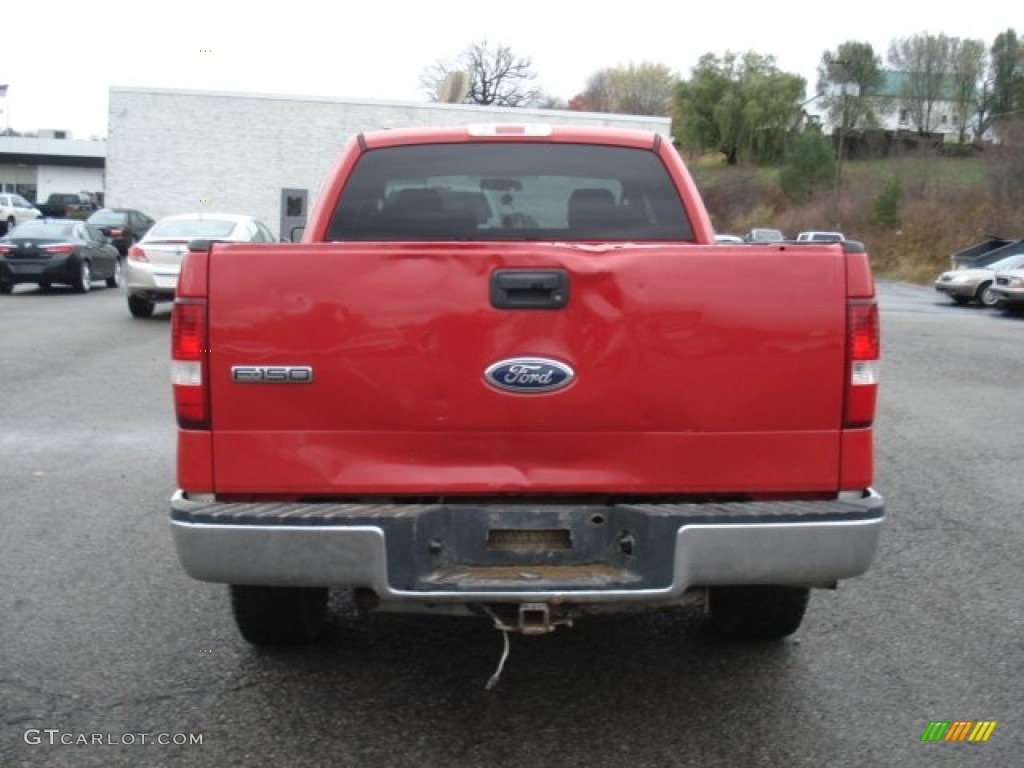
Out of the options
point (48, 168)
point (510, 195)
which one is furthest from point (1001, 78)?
point (510, 195)

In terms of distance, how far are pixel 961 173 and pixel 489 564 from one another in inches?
2452

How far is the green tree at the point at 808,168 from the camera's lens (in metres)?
67.6

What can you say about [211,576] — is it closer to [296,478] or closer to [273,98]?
[296,478]

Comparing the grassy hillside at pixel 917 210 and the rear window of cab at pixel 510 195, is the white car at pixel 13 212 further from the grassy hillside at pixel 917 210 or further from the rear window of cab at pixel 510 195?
the rear window of cab at pixel 510 195

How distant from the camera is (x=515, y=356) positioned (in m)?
3.30

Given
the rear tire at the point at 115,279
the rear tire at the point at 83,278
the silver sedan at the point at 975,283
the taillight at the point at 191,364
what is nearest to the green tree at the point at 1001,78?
the silver sedan at the point at 975,283

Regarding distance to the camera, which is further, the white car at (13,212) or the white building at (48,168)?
the white building at (48,168)

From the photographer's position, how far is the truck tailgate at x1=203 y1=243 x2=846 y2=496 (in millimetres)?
3281

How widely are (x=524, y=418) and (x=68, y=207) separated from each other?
62911 millimetres

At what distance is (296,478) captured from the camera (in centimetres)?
334

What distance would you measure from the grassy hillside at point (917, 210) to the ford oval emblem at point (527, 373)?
146ft

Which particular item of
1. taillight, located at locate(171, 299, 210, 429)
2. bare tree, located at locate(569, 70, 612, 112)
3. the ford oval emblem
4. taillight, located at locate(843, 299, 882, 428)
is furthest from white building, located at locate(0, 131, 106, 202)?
taillight, located at locate(843, 299, 882, 428)

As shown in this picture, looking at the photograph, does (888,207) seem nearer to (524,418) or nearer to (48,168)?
(524,418)

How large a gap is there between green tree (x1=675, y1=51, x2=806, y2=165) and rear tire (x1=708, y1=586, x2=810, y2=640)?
87.1m
